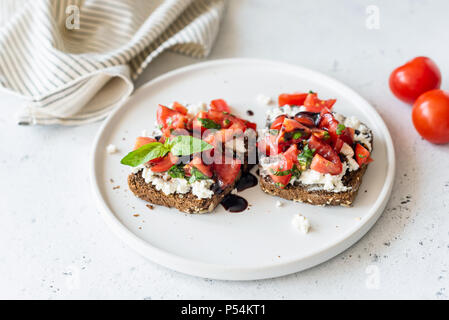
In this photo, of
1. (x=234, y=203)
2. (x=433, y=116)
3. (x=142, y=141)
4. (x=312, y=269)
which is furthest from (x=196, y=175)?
(x=433, y=116)

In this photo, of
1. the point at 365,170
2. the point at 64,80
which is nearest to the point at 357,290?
the point at 365,170

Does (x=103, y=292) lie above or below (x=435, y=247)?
below

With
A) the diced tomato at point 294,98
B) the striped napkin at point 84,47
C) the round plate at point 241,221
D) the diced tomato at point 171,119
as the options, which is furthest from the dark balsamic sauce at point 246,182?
the striped napkin at point 84,47

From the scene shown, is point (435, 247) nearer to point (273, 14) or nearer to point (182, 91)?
point (182, 91)

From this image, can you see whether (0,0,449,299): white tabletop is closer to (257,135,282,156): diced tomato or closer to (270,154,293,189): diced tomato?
(270,154,293,189): diced tomato

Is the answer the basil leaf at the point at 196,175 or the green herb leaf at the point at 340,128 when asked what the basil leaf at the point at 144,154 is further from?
the green herb leaf at the point at 340,128

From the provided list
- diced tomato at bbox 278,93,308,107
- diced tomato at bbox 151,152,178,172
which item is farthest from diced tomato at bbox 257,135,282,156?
diced tomato at bbox 151,152,178,172

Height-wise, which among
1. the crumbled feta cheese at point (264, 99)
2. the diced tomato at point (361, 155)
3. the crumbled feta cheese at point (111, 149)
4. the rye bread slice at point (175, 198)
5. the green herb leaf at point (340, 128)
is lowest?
the crumbled feta cheese at point (111, 149)
